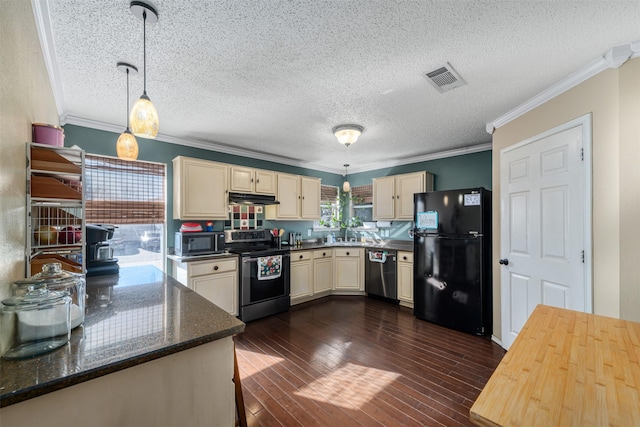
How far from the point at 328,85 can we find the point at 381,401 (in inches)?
96.0

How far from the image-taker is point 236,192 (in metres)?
3.75

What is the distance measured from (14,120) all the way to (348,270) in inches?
163

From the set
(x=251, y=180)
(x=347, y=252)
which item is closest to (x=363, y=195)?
(x=347, y=252)

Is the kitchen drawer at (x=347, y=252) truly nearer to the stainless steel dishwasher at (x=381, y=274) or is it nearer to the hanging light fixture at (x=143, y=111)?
the stainless steel dishwasher at (x=381, y=274)

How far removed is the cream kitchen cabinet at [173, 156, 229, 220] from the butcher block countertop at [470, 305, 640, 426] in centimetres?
333

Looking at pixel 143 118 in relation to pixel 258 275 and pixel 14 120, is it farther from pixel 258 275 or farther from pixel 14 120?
pixel 258 275

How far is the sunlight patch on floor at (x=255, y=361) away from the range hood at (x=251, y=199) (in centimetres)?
189

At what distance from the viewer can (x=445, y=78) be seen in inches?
80.7

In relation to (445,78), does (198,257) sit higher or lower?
lower

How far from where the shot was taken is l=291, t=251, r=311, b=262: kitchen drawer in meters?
4.09

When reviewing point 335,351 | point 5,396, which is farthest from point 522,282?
point 5,396

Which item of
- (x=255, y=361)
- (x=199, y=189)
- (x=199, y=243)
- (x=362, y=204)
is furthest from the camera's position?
(x=362, y=204)

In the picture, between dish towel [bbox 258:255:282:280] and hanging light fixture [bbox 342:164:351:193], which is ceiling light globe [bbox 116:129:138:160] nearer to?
dish towel [bbox 258:255:282:280]

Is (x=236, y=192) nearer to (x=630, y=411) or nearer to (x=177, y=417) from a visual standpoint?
(x=177, y=417)
